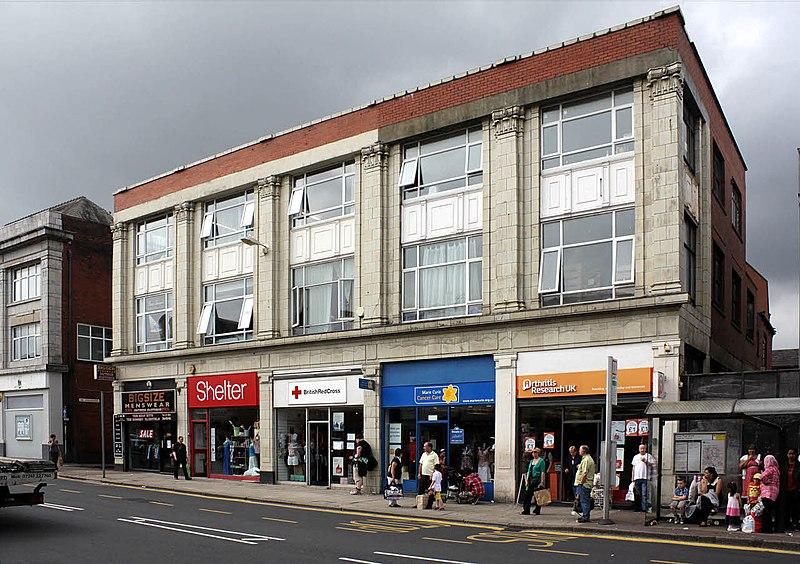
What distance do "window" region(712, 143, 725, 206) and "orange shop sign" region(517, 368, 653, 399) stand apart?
9.92 m

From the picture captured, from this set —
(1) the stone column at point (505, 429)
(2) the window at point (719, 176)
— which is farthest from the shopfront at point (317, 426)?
(2) the window at point (719, 176)

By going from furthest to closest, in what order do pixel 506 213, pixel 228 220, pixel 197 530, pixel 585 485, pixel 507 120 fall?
pixel 228 220, pixel 507 120, pixel 506 213, pixel 585 485, pixel 197 530

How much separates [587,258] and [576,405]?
3.92m

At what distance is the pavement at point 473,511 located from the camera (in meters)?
16.1

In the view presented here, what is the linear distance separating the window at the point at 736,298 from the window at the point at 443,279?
11644mm

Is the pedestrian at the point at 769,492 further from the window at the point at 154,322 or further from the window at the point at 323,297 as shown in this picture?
the window at the point at 154,322

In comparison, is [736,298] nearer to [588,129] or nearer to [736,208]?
[736,208]

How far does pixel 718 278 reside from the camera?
28.0 meters

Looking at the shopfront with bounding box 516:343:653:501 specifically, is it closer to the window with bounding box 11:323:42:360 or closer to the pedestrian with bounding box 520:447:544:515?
the pedestrian with bounding box 520:447:544:515

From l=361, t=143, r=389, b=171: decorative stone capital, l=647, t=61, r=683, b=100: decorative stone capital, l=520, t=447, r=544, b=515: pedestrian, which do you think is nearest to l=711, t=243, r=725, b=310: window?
l=647, t=61, r=683, b=100: decorative stone capital

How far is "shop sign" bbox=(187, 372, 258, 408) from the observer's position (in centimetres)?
3050

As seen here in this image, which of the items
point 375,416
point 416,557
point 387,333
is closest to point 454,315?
point 387,333

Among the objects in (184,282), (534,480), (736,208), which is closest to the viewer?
(534,480)

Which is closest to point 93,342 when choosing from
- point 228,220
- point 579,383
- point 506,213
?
point 228,220
